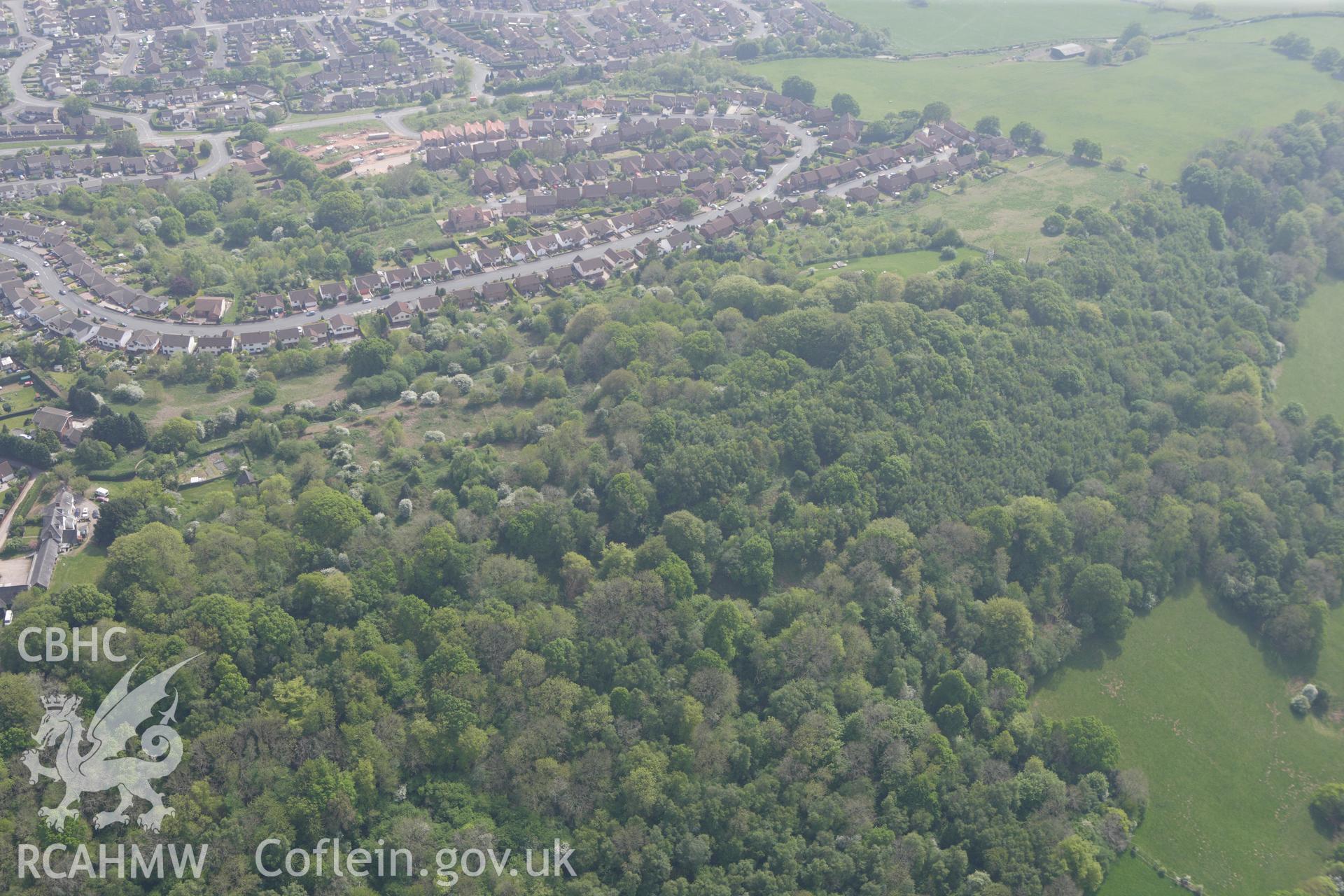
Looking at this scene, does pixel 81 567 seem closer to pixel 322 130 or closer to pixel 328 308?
pixel 328 308

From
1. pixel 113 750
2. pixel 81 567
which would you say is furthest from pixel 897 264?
pixel 113 750

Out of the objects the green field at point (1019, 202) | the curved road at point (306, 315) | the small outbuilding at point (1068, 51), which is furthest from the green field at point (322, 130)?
the small outbuilding at point (1068, 51)

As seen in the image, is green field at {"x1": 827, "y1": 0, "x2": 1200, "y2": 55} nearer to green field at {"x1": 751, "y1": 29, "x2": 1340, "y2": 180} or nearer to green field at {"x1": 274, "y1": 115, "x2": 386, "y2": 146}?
green field at {"x1": 751, "y1": 29, "x2": 1340, "y2": 180}

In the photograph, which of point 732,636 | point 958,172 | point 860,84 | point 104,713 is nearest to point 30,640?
point 104,713

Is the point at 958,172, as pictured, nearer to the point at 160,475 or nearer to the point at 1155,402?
the point at 1155,402

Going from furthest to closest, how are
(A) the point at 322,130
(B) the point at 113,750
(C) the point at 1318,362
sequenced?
(A) the point at 322,130, (C) the point at 1318,362, (B) the point at 113,750

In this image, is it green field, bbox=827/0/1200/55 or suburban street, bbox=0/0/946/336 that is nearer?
suburban street, bbox=0/0/946/336

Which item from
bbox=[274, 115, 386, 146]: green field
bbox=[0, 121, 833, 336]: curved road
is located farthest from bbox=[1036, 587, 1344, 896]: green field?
bbox=[274, 115, 386, 146]: green field
